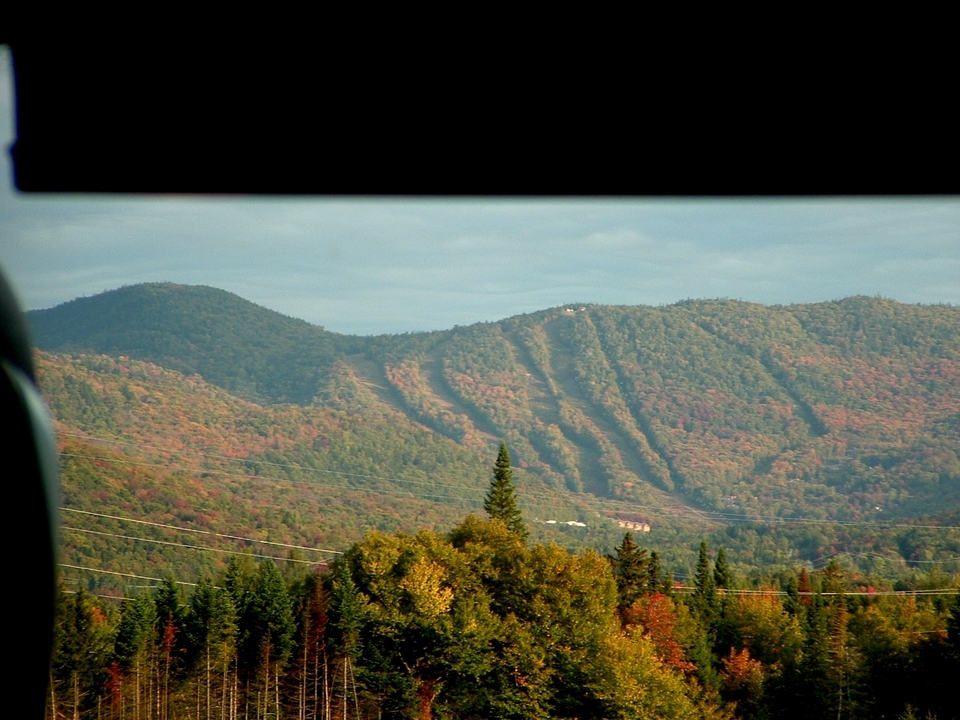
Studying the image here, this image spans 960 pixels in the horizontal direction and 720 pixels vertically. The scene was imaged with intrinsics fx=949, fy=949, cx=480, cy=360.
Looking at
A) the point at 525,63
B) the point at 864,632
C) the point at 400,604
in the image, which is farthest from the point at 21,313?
the point at 864,632

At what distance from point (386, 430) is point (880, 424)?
71899 mm

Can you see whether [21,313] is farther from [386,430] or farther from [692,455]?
[692,455]

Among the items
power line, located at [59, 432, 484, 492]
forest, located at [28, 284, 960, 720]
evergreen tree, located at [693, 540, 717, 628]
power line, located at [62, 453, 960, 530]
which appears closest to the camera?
forest, located at [28, 284, 960, 720]

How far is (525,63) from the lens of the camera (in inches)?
51.7

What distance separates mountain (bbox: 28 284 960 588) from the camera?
11150 centimetres

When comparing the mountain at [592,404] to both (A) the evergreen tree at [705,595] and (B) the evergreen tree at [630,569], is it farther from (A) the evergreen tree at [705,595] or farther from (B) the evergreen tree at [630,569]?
(B) the evergreen tree at [630,569]

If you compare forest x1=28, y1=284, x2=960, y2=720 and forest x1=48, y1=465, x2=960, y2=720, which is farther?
forest x1=28, y1=284, x2=960, y2=720

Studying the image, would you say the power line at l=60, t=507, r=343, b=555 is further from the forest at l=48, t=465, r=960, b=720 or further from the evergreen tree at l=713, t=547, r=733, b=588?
the forest at l=48, t=465, r=960, b=720

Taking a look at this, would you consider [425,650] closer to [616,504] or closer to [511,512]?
[511,512]

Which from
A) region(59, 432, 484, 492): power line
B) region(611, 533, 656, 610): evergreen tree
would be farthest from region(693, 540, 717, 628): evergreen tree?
region(59, 432, 484, 492): power line

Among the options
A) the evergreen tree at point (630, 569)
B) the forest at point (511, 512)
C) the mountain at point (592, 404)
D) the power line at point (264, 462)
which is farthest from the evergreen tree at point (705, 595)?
the power line at point (264, 462)

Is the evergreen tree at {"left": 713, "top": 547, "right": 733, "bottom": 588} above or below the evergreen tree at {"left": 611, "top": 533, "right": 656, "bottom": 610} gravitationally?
below

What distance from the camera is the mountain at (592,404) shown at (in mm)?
111500

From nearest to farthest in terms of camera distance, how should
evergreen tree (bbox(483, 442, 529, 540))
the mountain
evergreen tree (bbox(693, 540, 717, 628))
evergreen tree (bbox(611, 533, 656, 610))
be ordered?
evergreen tree (bbox(483, 442, 529, 540)), evergreen tree (bbox(611, 533, 656, 610)), evergreen tree (bbox(693, 540, 717, 628)), the mountain
